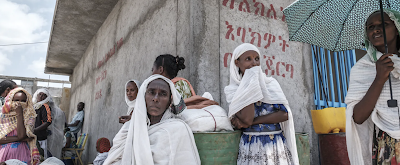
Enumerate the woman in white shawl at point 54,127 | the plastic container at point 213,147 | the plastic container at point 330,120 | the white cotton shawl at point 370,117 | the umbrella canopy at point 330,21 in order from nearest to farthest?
the white cotton shawl at point 370,117 → the plastic container at point 213,147 → the umbrella canopy at point 330,21 → the plastic container at point 330,120 → the woman in white shawl at point 54,127

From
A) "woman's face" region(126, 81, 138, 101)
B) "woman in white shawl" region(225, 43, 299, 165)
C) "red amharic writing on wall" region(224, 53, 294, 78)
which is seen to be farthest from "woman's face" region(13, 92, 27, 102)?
"red amharic writing on wall" region(224, 53, 294, 78)

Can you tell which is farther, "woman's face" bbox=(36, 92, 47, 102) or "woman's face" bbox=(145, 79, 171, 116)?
"woman's face" bbox=(36, 92, 47, 102)

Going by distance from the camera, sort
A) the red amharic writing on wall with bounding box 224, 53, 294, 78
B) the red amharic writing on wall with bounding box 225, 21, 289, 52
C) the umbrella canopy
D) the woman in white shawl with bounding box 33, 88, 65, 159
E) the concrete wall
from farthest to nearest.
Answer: the woman in white shawl with bounding box 33, 88, 65, 159
the red amharic writing on wall with bounding box 224, 53, 294, 78
the red amharic writing on wall with bounding box 225, 21, 289, 52
the concrete wall
the umbrella canopy

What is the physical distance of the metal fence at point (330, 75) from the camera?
166 inches

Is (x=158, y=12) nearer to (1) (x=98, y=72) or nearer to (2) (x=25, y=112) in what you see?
(2) (x=25, y=112)

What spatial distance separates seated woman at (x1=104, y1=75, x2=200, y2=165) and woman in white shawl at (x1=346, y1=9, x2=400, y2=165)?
1.03 metres

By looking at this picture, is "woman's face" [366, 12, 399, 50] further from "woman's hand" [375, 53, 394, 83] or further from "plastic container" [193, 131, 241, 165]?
"plastic container" [193, 131, 241, 165]

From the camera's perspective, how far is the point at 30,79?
16.6m

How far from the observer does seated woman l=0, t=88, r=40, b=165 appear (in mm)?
2967

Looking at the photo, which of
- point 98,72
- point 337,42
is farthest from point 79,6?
point 337,42

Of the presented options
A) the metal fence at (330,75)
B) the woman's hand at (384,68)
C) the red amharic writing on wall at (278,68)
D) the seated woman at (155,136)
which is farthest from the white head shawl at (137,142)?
the metal fence at (330,75)

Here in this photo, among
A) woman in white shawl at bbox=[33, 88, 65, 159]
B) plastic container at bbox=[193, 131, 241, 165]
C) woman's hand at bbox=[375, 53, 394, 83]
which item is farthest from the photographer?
woman in white shawl at bbox=[33, 88, 65, 159]

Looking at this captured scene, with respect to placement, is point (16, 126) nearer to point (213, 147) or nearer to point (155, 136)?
point (155, 136)

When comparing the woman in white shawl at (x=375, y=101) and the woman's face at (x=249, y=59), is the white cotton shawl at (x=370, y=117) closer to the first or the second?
the woman in white shawl at (x=375, y=101)
